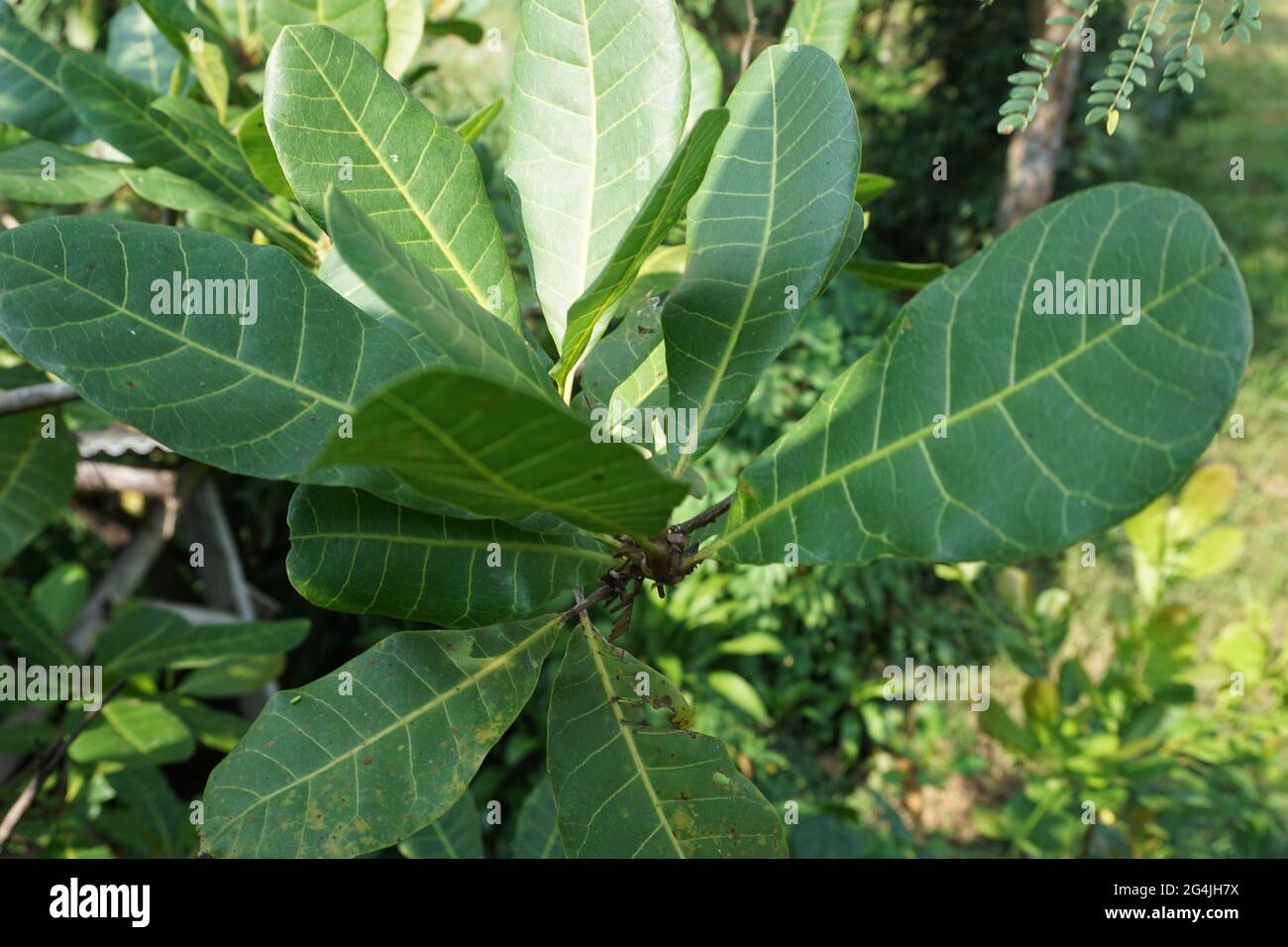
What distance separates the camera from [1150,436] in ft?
1.54

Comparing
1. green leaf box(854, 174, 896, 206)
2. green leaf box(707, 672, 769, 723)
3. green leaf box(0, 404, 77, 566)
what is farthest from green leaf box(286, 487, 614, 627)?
green leaf box(707, 672, 769, 723)

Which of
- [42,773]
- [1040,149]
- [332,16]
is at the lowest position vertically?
[42,773]

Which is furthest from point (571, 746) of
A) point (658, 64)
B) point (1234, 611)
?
point (1234, 611)

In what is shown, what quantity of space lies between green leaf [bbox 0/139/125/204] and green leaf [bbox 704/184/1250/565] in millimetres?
721

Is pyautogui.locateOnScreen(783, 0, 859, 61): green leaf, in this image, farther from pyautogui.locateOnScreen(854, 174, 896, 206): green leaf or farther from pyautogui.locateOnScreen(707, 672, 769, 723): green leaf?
pyautogui.locateOnScreen(707, 672, 769, 723): green leaf

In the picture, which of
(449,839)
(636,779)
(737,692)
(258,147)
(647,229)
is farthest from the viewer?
(737,692)

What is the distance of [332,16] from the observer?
2.91 feet

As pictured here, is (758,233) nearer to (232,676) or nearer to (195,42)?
(195,42)

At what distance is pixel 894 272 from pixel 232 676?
3.26 feet

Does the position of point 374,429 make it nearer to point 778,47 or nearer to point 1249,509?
point 778,47

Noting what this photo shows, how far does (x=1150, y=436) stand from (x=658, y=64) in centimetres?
39

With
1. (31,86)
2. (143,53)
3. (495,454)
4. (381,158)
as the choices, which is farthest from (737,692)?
(495,454)

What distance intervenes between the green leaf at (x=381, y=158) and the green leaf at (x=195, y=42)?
1.33ft

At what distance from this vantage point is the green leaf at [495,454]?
0.38 metres
